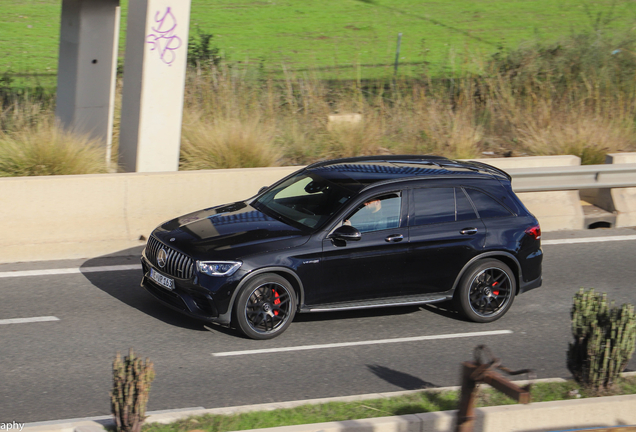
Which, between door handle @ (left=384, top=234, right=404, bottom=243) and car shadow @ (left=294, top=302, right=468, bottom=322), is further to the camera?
car shadow @ (left=294, top=302, right=468, bottom=322)

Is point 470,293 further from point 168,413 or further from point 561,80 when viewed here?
point 561,80

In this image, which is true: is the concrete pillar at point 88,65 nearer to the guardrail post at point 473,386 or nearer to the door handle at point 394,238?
the door handle at point 394,238

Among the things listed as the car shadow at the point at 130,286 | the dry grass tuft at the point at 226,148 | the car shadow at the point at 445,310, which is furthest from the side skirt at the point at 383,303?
the dry grass tuft at the point at 226,148

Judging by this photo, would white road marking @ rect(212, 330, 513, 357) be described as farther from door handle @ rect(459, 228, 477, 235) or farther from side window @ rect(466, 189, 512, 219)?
side window @ rect(466, 189, 512, 219)

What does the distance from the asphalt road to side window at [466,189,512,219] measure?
3.85 ft

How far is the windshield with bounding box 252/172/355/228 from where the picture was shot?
24.4 feet

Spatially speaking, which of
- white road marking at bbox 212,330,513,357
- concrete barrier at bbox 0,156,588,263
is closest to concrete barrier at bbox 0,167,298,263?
concrete barrier at bbox 0,156,588,263

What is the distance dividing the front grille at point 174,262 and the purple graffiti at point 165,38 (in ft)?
12.8

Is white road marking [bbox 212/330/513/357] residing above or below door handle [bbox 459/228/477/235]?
below

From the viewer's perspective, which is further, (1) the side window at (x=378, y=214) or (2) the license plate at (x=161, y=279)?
(1) the side window at (x=378, y=214)

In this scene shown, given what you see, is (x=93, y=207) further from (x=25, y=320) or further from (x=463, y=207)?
(x=463, y=207)

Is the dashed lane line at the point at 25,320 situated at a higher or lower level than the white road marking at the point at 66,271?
lower

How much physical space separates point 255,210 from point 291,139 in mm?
4959

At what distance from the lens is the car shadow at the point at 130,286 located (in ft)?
24.5
